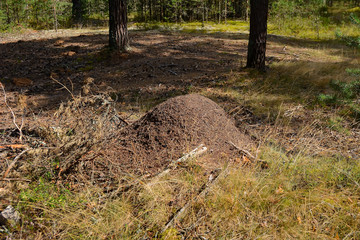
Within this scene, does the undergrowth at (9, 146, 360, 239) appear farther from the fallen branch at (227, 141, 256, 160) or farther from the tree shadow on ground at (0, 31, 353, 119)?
the tree shadow on ground at (0, 31, 353, 119)

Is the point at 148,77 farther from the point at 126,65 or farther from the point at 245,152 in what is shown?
the point at 245,152

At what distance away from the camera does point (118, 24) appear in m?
7.41

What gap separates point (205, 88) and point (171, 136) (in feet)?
9.07

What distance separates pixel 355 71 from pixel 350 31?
9136 mm

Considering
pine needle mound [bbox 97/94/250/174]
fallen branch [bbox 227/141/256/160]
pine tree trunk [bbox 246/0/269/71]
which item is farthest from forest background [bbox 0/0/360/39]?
fallen branch [bbox 227/141/256/160]

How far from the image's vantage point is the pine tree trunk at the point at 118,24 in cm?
728

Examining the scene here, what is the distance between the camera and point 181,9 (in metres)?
13.8

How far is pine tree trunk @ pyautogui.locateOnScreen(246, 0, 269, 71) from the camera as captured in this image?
582 cm

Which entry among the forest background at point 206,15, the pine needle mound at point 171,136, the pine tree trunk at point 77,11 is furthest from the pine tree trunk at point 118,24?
the pine tree trunk at point 77,11

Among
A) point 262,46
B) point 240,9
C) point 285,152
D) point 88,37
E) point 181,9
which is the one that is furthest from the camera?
point 240,9

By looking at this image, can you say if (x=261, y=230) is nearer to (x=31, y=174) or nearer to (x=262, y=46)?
(x=31, y=174)

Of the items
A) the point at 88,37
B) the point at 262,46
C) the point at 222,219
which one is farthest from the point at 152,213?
the point at 88,37

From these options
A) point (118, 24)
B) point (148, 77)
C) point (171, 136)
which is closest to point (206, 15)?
point (118, 24)

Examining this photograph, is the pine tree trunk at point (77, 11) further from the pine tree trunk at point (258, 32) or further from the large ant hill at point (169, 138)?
the large ant hill at point (169, 138)
